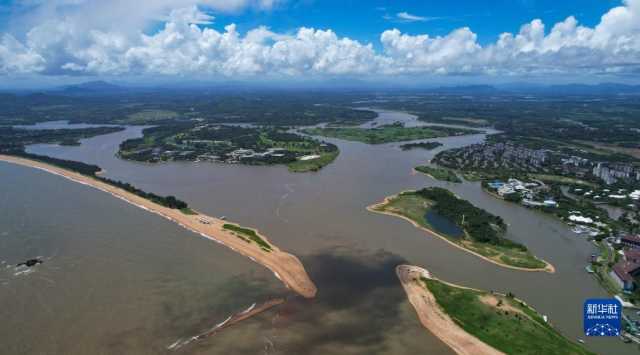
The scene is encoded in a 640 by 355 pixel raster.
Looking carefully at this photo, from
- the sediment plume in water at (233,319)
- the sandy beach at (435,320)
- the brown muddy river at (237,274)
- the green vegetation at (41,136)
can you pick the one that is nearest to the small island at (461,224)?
the brown muddy river at (237,274)

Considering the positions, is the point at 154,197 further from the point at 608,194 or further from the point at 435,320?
the point at 608,194

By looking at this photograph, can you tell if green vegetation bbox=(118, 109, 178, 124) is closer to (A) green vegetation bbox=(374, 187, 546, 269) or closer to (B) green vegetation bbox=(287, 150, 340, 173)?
(B) green vegetation bbox=(287, 150, 340, 173)

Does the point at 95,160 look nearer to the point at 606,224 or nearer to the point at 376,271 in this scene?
the point at 376,271

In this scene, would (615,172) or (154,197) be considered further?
(615,172)

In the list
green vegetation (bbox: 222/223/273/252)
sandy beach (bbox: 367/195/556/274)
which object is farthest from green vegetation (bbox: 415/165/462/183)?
green vegetation (bbox: 222/223/273/252)

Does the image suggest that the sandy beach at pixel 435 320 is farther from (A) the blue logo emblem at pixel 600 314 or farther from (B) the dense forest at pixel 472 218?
(A) the blue logo emblem at pixel 600 314

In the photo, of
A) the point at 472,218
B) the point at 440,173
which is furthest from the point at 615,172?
the point at 472,218
